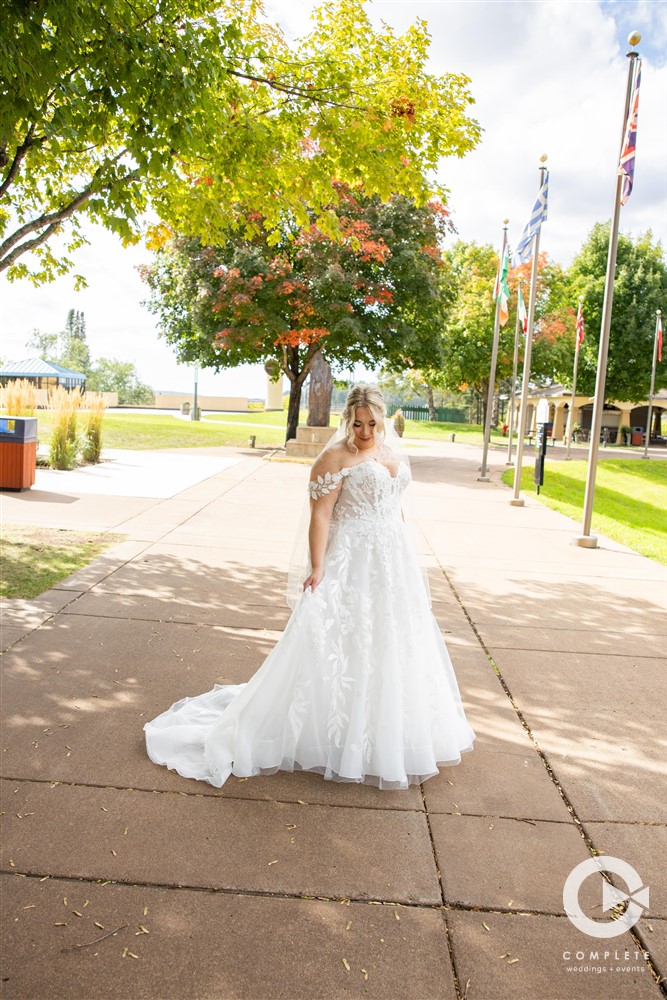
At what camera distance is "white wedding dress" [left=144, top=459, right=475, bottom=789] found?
3.67 metres

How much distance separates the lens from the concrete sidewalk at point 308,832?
2461 millimetres

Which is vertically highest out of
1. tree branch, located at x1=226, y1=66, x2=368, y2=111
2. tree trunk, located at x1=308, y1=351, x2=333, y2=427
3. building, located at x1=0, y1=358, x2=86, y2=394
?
tree branch, located at x1=226, y1=66, x2=368, y2=111

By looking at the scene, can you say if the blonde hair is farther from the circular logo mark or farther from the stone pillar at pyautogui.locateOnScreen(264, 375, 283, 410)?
the stone pillar at pyautogui.locateOnScreen(264, 375, 283, 410)

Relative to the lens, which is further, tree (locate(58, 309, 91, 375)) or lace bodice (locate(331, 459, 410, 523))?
tree (locate(58, 309, 91, 375))

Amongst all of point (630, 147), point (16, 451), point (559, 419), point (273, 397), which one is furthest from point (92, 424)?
point (559, 419)

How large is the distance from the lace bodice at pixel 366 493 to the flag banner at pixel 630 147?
7668 mm

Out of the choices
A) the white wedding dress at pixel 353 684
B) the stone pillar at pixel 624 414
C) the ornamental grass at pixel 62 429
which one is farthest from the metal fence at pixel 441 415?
the white wedding dress at pixel 353 684

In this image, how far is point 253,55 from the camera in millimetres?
8039

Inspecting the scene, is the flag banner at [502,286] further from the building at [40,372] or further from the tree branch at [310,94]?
the building at [40,372]

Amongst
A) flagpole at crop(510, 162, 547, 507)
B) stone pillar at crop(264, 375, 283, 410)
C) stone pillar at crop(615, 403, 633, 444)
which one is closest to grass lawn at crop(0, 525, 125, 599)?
flagpole at crop(510, 162, 547, 507)

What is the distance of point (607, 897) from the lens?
2881 millimetres

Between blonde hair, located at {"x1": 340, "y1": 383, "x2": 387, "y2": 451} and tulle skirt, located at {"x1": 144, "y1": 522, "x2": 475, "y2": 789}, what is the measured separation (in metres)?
0.48

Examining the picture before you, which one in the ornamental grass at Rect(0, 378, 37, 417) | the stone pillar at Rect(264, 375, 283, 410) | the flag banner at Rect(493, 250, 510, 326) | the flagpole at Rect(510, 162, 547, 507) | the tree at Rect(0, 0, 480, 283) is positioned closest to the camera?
the tree at Rect(0, 0, 480, 283)

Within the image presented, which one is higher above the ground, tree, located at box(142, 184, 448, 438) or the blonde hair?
tree, located at box(142, 184, 448, 438)
